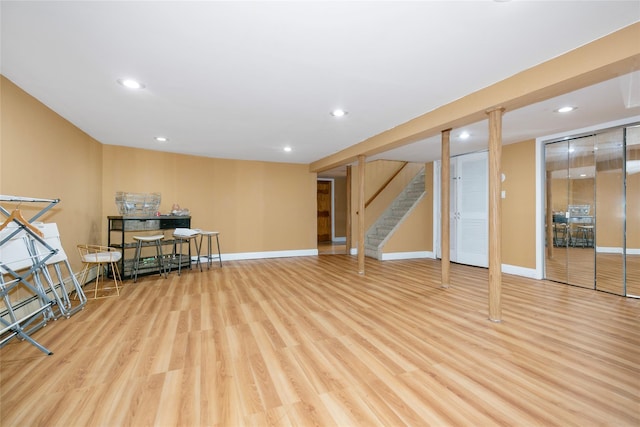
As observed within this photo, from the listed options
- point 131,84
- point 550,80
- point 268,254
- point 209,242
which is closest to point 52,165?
point 131,84

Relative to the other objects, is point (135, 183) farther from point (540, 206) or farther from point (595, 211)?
point (595, 211)

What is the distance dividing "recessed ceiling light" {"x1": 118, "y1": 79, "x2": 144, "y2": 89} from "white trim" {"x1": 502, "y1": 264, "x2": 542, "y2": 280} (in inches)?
250

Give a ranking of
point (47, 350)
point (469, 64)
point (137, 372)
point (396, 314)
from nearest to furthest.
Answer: point (137, 372) → point (47, 350) → point (469, 64) → point (396, 314)

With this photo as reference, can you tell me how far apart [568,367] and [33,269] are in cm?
455

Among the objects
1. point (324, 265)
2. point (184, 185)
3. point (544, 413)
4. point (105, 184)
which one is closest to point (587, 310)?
point (544, 413)

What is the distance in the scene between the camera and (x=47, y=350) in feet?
7.12

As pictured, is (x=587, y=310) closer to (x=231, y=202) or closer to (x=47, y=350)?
(x=47, y=350)

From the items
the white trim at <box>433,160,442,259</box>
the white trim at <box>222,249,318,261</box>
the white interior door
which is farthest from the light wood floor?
the white trim at <box>433,160,442,259</box>

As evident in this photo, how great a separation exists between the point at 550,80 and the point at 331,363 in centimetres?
295

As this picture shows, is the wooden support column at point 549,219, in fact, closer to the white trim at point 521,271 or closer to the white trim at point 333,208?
the white trim at point 521,271

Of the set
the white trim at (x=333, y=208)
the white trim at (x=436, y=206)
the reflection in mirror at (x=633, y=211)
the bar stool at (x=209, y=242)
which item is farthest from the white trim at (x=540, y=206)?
the white trim at (x=333, y=208)

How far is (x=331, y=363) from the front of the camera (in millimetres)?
2047

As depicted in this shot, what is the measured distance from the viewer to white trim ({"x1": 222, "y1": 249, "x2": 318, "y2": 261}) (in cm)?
657

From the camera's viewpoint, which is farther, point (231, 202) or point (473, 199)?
point (231, 202)
